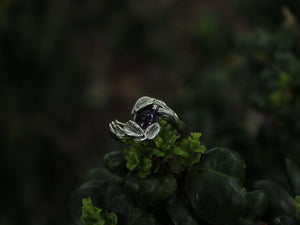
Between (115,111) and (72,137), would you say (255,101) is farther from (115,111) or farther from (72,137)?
(115,111)

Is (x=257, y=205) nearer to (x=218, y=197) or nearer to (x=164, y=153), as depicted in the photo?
(x=218, y=197)

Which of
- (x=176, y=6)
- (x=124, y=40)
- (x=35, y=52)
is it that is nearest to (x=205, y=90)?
(x=35, y=52)

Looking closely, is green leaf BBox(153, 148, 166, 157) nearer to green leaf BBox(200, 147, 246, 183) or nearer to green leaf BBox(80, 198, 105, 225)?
green leaf BBox(200, 147, 246, 183)

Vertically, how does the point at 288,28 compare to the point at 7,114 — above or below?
above

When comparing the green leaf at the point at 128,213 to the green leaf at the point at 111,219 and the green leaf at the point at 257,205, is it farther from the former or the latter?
the green leaf at the point at 257,205

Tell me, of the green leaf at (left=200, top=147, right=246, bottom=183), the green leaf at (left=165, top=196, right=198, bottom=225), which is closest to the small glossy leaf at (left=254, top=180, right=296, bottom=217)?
the green leaf at (left=200, top=147, right=246, bottom=183)

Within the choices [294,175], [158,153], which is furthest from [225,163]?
[294,175]

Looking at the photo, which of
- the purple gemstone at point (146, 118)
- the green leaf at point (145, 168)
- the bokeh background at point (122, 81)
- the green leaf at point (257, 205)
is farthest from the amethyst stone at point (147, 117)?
the bokeh background at point (122, 81)
